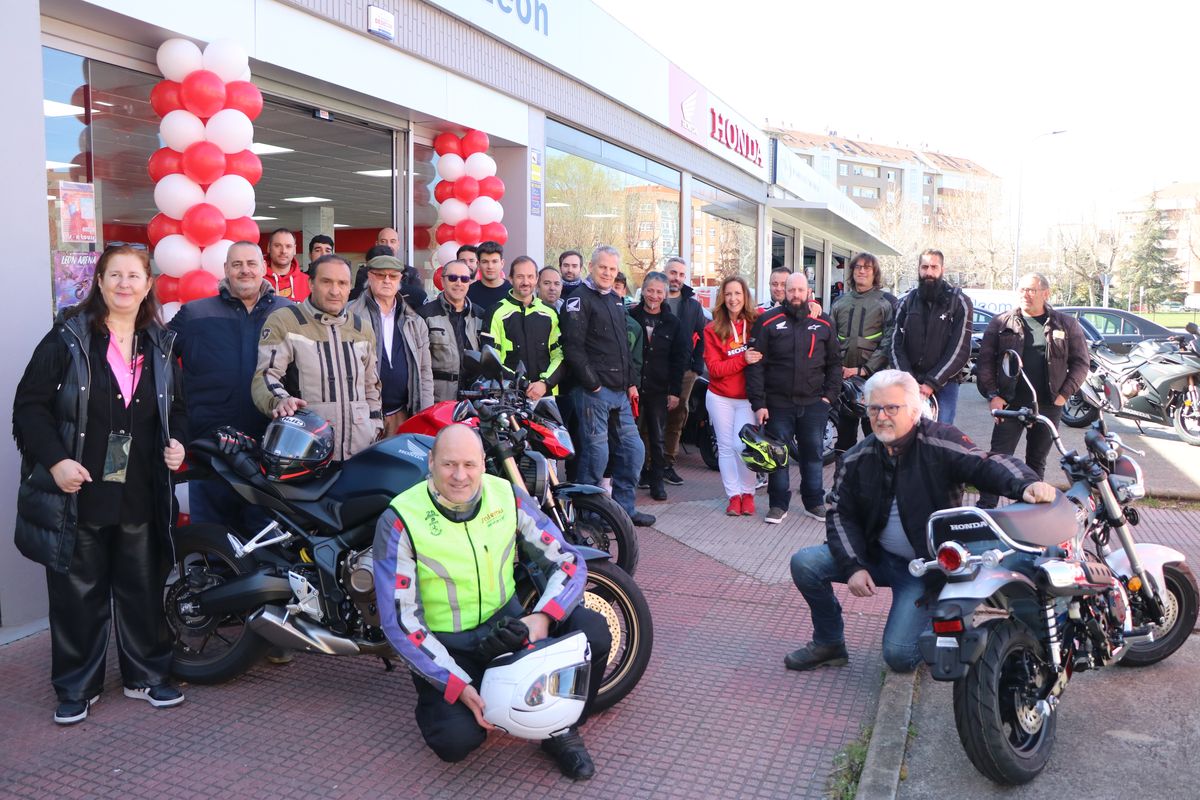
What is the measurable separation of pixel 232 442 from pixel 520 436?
1.24m

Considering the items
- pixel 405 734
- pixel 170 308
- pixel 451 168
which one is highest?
pixel 451 168

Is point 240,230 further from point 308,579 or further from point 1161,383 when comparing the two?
point 1161,383

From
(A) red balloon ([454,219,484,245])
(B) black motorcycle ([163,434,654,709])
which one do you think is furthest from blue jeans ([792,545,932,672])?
(A) red balloon ([454,219,484,245])

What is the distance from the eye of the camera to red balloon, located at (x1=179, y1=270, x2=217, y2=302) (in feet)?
18.9

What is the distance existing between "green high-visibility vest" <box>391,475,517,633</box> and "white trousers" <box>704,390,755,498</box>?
159 inches

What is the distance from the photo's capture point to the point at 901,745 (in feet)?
12.1

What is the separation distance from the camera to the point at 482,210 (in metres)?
8.65

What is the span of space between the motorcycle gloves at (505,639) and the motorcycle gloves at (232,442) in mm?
1541

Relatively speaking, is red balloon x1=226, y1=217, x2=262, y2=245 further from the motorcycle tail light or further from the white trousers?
the motorcycle tail light

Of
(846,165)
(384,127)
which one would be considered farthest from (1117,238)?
(384,127)

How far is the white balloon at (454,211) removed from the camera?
8648 millimetres

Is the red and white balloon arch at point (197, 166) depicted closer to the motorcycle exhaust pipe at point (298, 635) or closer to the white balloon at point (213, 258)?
the white balloon at point (213, 258)

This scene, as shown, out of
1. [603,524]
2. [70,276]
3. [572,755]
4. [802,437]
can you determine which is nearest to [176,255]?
[70,276]

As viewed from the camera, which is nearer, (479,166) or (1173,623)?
(1173,623)
